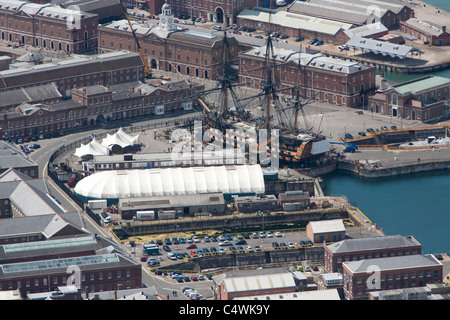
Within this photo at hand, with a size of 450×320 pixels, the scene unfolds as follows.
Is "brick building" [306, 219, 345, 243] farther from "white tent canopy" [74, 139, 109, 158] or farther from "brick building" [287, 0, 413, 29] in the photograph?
"brick building" [287, 0, 413, 29]

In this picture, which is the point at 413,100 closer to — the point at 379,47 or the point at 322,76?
the point at 322,76

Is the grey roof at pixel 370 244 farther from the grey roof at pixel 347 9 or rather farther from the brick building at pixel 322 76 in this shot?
the grey roof at pixel 347 9

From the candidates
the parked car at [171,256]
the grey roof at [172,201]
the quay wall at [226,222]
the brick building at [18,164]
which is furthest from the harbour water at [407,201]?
the brick building at [18,164]

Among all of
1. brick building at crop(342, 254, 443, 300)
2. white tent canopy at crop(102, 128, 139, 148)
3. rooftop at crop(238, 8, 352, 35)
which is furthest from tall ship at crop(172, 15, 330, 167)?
brick building at crop(342, 254, 443, 300)

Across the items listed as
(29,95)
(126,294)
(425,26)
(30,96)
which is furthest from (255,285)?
(425,26)
